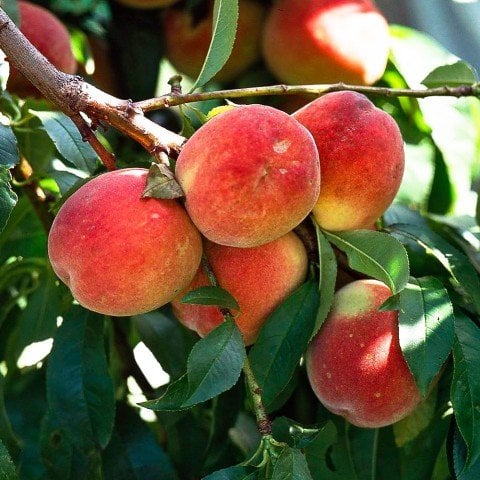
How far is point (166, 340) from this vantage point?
2.96ft

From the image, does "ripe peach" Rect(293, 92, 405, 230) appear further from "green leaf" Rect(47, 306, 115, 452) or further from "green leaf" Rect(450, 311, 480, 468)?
"green leaf" Rect(47, 306, 115, 452)

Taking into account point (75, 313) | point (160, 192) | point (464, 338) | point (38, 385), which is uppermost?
point (160, 192)

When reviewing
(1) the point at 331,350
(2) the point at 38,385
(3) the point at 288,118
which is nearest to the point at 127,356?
(2) the point at 38,385

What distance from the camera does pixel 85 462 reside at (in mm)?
871

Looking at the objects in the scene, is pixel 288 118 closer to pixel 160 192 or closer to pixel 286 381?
pixel 160 192

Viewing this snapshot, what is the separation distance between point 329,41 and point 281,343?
22.7 inches

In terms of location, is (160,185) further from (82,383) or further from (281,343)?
(82,383)

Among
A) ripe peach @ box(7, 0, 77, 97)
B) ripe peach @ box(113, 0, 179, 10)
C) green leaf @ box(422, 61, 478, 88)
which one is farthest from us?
ripe peach @ box(113, 0, 179, 10)

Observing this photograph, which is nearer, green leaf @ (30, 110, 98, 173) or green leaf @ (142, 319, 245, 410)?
green leaf @ (142, 319, 245, 410)

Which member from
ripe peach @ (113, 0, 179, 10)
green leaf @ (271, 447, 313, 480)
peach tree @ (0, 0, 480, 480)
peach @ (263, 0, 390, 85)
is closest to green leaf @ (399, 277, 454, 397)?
peach tree @ (0, 0, 480, 480)

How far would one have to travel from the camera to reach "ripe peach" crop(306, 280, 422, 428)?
716mm

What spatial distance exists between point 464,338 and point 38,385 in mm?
552

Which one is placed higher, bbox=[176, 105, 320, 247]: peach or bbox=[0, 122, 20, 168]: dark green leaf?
bbox=[176, 105, 320, 247]: peach

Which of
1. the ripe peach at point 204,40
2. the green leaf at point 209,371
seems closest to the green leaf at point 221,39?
the green leaf at point 209,371
